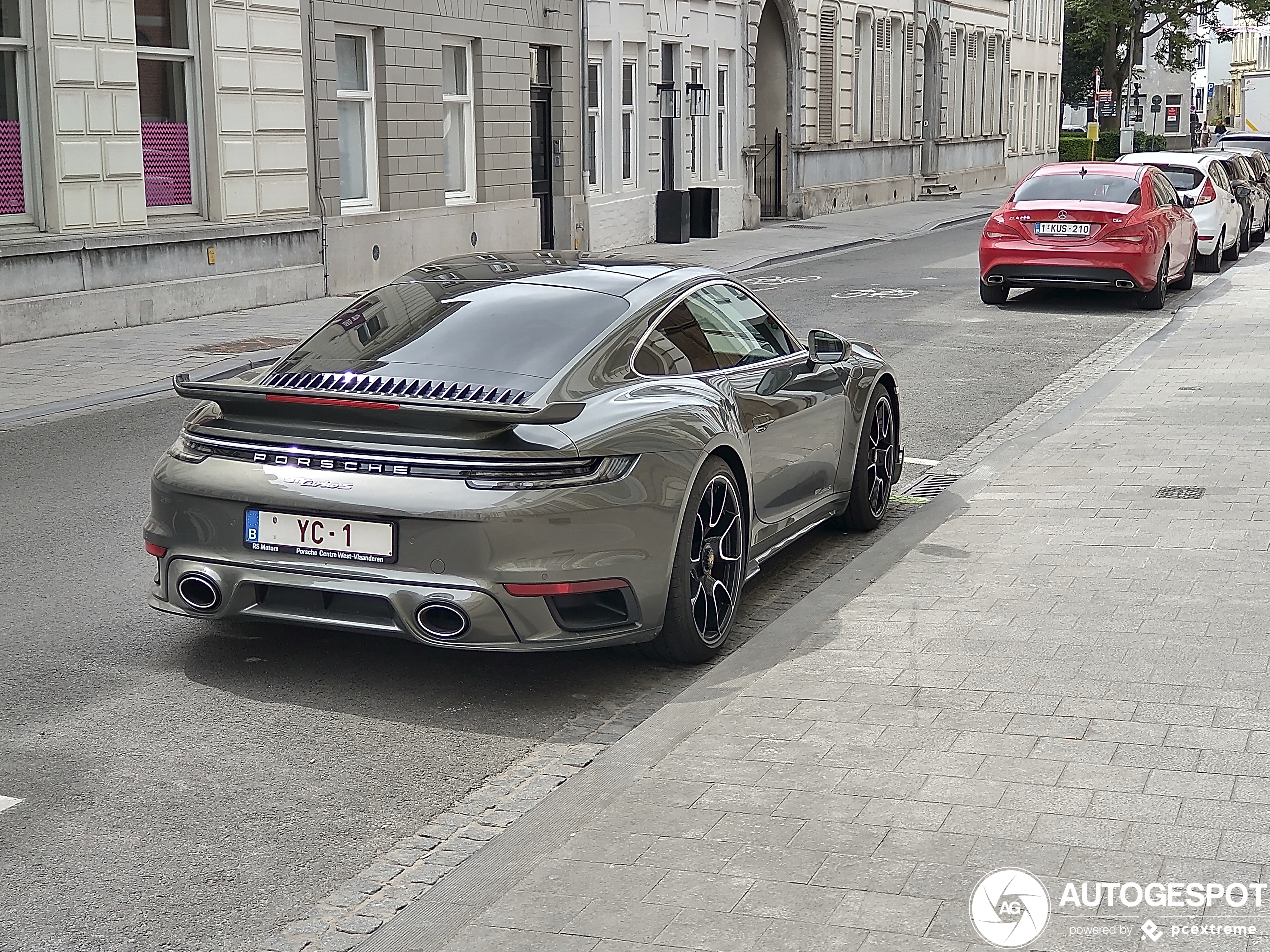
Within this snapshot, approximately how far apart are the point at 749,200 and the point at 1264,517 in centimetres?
2730

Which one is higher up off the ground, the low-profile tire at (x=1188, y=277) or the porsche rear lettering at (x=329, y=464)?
the porsche rear lettering at (x=329, y=464)

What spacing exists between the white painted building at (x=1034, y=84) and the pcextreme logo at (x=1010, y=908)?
188 ft

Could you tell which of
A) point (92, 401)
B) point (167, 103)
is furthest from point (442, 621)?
point (167, 103)

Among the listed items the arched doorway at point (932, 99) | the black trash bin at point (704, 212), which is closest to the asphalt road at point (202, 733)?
the black trash bin at point (704, 212)

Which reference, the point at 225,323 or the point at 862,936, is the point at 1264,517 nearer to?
the point at 862,936

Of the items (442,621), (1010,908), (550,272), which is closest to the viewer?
(1010,908)

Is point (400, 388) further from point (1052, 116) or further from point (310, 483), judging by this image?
point (1052, 116)

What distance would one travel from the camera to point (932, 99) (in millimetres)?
49312

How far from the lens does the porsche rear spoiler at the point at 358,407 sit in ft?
18.0

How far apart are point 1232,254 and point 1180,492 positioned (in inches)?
753

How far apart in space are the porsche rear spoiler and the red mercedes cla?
1379cm

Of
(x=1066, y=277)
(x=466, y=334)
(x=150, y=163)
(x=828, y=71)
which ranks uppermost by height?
(x=828, y=71)

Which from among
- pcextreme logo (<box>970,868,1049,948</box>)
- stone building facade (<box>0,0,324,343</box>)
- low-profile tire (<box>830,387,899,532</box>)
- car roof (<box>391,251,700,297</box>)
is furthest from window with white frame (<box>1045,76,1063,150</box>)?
pcextreme logo (<box>970,868,1049,948</box>)

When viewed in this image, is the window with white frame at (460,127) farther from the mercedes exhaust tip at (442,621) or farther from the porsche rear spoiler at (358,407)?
the mercedes exhaust tip at (442,621)
